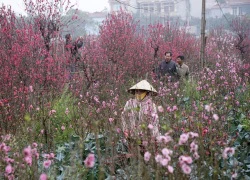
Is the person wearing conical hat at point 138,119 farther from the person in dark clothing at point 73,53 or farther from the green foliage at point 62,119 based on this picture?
the person in dark clothing at point 73,53

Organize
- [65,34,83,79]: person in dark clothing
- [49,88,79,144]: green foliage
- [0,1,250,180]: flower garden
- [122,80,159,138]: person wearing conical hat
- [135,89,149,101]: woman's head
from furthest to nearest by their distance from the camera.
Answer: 1. [65,34,83,79]: person in dark clothing
2. [49,88,79,144]: green foliage
3. [135,89,149,101]: woman's head
4. [122,80,159,138]: person wearing conical hat
5. [0,1,250,180]: flower garden

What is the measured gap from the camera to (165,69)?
33.8 feet

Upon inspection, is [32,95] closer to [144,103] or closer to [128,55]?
[144,103]

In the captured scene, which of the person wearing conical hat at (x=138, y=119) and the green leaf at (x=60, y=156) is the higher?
the person wearing conical hat at (x=138, y=119)

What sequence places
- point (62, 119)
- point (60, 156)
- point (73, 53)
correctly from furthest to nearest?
point (73, 53)
point (62, 119)
point (60, 156)

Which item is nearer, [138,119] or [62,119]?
[138,119]

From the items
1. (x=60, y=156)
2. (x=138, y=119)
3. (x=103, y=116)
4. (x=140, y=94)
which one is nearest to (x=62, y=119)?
(x=103, y=116)

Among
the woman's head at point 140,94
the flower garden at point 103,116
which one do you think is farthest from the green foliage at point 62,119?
the woman's head at point 140,94

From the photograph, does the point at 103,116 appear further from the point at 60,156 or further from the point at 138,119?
the point at 138,119

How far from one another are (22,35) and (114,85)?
2757 millimetres

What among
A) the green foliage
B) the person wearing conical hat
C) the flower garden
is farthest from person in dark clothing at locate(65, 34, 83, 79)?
the person wearing conical hat

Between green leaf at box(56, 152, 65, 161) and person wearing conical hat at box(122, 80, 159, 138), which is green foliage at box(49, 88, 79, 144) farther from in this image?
Answer: person wearing conical hat at box(122, 80, 159, 138)

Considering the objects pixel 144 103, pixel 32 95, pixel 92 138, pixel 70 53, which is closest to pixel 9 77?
pixel 32 95

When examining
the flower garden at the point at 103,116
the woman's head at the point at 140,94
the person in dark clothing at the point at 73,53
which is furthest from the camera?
the person in dark clothing at the point at 73,53
